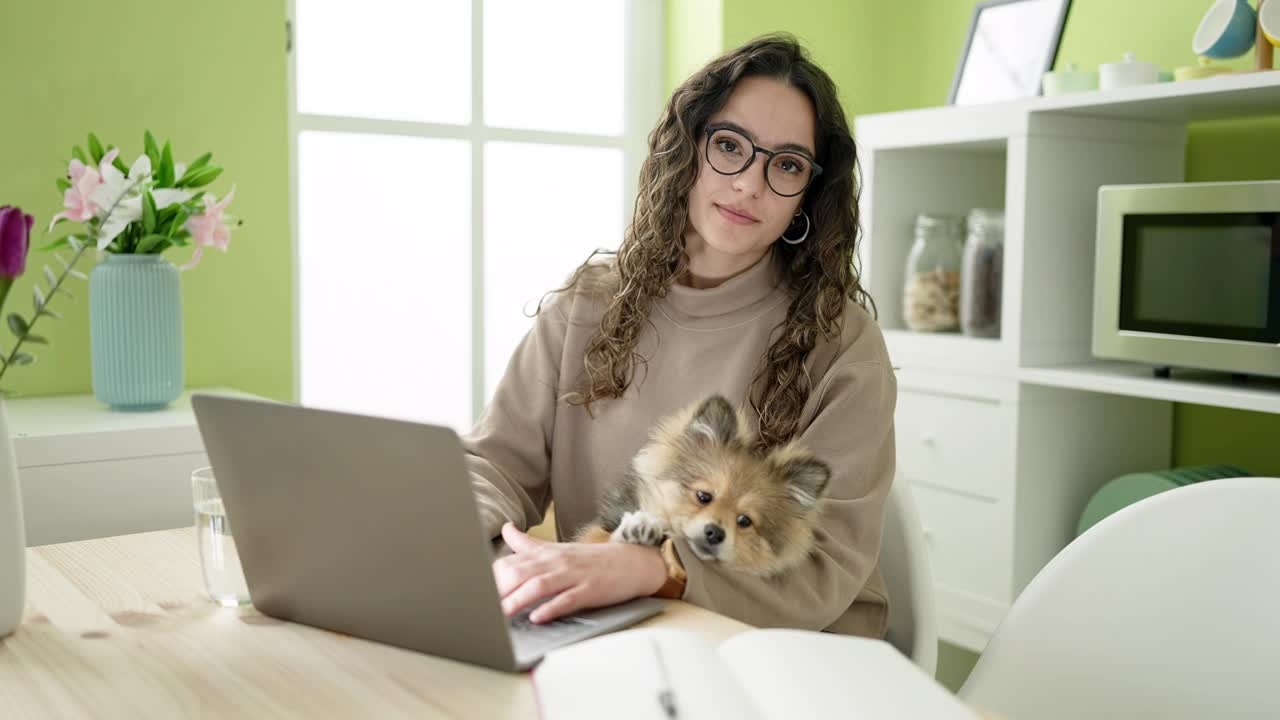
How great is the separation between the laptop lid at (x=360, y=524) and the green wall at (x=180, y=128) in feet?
5.12

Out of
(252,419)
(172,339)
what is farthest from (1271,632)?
(172,339)

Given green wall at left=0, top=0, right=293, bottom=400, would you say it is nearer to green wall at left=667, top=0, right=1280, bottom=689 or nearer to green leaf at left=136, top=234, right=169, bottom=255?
green leaf at left=136, top=234, right=169, bottom=255

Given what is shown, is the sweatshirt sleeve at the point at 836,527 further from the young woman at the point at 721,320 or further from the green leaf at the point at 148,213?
the green leaf at the point at 148,213

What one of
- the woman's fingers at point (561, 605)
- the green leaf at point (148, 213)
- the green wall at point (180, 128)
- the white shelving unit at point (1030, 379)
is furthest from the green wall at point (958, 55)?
the woman's fingers at point (561, 605)

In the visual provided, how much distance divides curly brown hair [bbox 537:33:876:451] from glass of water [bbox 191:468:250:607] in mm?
510

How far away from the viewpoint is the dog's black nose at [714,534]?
107 centimetres

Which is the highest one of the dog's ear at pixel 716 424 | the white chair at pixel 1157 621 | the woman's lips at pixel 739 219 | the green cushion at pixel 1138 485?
the woman's lips at pixel 739 219

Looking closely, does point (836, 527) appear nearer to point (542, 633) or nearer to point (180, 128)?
point (542, 633)

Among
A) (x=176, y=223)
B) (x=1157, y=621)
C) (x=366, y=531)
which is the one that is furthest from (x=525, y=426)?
(x=176, y=223)

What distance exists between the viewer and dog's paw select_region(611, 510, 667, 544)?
1099 mm

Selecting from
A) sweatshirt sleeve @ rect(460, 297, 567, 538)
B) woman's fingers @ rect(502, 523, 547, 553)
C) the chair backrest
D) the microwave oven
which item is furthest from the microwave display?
woman's fingers @ rect(502, 523, 547, 553)

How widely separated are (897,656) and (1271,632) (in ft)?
1.53

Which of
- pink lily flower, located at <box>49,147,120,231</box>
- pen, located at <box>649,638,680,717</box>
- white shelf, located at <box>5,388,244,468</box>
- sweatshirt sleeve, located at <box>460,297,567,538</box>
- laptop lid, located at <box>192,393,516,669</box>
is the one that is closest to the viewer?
pen, located at <box>649,638,680,717</box>

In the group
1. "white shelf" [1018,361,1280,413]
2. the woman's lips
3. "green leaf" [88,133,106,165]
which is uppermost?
"green leaf" [88,133,106,165]
